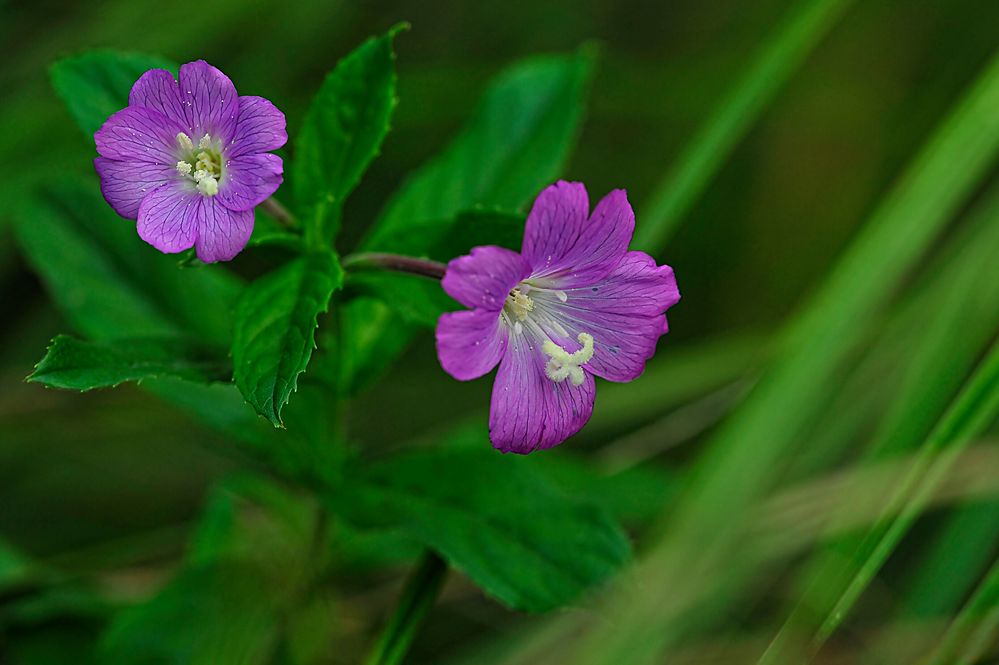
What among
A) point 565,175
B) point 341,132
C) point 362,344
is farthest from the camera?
point 565,175

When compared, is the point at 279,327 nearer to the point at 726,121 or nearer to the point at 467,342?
the point at 467,342

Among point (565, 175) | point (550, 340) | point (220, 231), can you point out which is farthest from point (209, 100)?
point (565, 175)

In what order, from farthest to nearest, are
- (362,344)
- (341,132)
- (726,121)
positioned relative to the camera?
1. (726,121)
2. (362,344)
3. (341,132)

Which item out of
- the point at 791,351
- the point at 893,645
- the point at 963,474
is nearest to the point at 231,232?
the point at 791,351

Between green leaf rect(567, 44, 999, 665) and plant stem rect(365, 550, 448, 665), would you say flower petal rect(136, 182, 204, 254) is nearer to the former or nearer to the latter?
plant stem rect(365, 550, 448, 665)

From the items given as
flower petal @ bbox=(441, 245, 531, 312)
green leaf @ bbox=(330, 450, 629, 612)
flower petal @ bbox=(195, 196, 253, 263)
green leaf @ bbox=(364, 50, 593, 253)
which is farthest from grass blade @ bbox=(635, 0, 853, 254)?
flower petal @ bbox=(195, 196, 253, 263)

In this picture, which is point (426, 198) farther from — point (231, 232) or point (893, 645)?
point (893, 645)

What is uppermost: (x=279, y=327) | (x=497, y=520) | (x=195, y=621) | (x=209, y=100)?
(x=209, y=100)
